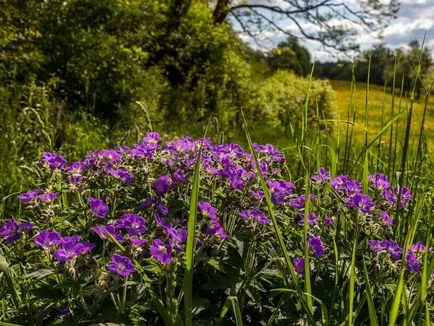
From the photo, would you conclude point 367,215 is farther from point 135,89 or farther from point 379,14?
point 379,14

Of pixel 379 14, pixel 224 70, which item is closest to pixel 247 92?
pixel 224 70

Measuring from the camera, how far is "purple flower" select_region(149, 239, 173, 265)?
1376 mm

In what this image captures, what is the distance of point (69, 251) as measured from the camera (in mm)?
1404

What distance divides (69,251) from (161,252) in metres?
0.23

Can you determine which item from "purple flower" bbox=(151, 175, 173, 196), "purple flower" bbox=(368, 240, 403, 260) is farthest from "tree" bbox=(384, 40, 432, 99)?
"purple flower" bbox=(151, 175, 173, 196)

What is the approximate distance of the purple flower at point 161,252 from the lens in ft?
4.51

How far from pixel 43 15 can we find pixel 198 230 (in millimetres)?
6157

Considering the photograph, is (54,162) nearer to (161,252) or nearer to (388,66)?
(161,252)

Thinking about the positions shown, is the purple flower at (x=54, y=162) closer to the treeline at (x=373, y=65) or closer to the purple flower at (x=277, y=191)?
the purple flower at (x=277, y=191)

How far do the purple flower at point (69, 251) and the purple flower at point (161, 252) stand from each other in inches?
7.1

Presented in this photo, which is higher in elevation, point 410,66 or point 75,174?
point 410,66

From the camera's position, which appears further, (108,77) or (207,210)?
(108,77)

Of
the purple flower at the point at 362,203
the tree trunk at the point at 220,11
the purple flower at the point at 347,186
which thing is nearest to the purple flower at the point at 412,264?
the purple flower at the point at 362,203

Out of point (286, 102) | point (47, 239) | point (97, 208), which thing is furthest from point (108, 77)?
point (47, 239)
